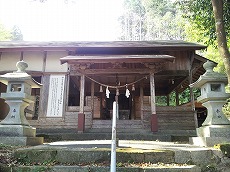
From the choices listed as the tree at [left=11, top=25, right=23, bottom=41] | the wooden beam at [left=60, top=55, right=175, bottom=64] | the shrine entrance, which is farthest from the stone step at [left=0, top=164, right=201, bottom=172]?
the tree at [left=11, top=25, right=23, bottom=41]

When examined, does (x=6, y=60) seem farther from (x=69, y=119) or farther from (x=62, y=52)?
(x=69, y=119)

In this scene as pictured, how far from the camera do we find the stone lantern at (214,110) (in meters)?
5.60

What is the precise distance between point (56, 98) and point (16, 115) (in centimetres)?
539

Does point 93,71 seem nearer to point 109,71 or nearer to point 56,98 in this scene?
point 109,71

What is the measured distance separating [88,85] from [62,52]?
348 centimetres

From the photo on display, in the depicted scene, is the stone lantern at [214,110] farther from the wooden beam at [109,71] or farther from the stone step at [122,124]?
the stone step at [122,124]

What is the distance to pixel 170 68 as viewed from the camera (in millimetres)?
12219

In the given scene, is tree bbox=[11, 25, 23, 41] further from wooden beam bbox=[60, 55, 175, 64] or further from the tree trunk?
the tree trunk

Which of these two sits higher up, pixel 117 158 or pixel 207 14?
pixel 207 14

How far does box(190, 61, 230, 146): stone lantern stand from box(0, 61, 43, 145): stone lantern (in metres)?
4.96

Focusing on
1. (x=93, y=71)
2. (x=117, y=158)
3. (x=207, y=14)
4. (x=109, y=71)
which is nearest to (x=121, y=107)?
(x=109, y=71)

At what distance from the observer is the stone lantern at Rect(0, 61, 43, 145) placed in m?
5.87

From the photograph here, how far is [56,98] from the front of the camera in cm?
1166

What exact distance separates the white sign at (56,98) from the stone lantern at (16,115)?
4822 mm
